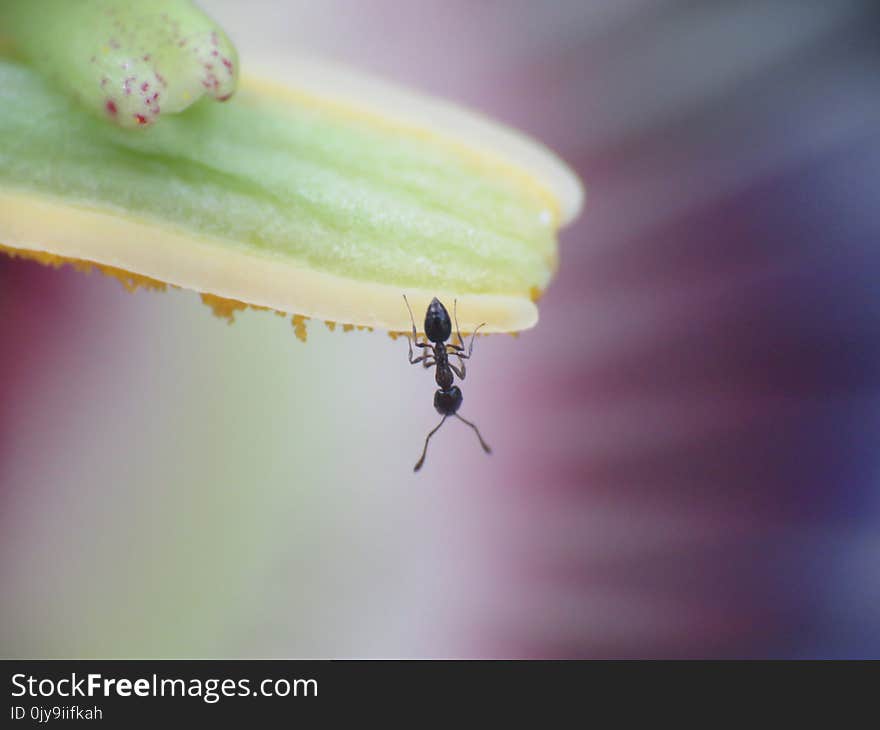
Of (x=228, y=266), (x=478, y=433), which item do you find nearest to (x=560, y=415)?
(x=478, y=433)

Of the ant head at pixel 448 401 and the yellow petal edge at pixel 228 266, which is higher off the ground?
the ant head at pixel 448 401

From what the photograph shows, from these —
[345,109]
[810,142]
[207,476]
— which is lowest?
[207,476]

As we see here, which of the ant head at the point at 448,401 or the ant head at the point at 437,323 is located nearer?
the ant head at the point at 437,323

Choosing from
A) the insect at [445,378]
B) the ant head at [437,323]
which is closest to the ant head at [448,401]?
the insect at [445,378]

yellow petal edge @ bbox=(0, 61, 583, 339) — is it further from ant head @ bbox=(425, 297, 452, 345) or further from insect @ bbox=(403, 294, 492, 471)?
insect @ bbox=(403, 294, 492, 471)

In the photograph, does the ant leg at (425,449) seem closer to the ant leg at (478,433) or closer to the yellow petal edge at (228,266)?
the ant leg at (478,433)

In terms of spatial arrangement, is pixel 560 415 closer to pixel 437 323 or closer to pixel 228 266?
pixel 437 323
